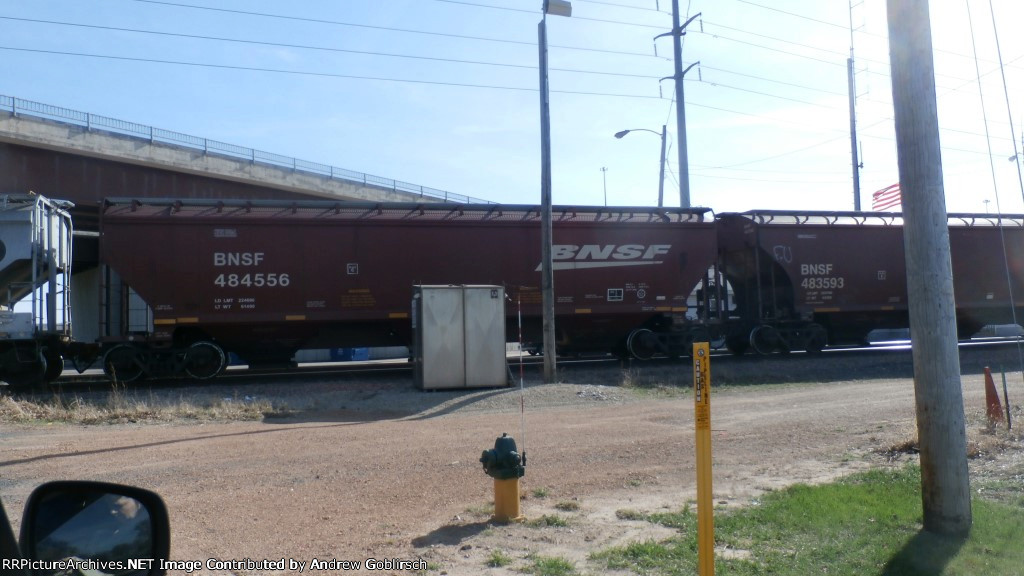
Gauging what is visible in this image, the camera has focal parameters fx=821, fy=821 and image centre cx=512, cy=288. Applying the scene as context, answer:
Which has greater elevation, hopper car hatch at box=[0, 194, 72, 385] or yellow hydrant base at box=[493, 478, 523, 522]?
hopper car hatch at box=[0, 194, 72, 385]

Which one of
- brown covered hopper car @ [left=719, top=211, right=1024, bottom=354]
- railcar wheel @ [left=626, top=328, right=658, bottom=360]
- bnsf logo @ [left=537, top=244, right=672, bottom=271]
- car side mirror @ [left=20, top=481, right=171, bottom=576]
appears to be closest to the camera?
car side mirror @ [left=20, top=481, right=171, bottom=576]

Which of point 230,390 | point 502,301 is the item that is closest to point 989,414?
point 502,301

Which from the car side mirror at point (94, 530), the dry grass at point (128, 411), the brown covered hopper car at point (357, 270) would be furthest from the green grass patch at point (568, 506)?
the brown covered hopper car at point (357, 270)

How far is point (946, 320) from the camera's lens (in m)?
6.32

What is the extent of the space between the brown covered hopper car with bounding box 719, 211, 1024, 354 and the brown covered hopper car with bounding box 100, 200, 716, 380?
162cm

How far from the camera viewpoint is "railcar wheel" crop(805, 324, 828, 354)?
22.5 meters

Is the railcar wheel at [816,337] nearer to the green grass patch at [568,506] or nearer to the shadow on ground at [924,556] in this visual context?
the green grass patch at [568,506]

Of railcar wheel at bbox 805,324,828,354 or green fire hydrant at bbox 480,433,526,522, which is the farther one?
railcar wheel at bbox 805,324,828,354

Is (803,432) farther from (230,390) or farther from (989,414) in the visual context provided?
(230,390)

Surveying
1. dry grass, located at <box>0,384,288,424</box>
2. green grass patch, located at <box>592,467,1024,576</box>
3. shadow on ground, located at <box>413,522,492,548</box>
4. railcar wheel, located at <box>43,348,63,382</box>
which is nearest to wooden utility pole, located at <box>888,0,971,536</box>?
green grass patch, located at <box>592,467,1024,576</box>

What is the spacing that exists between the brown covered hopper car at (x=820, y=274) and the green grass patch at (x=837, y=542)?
1537 cm

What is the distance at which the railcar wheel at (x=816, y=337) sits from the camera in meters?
22.5

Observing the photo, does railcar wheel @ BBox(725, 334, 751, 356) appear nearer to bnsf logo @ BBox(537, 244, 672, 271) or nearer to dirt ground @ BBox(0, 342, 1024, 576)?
bnsf logo @ BBox(537, 244, 672, 271)

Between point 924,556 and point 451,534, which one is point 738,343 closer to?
point 924,556
